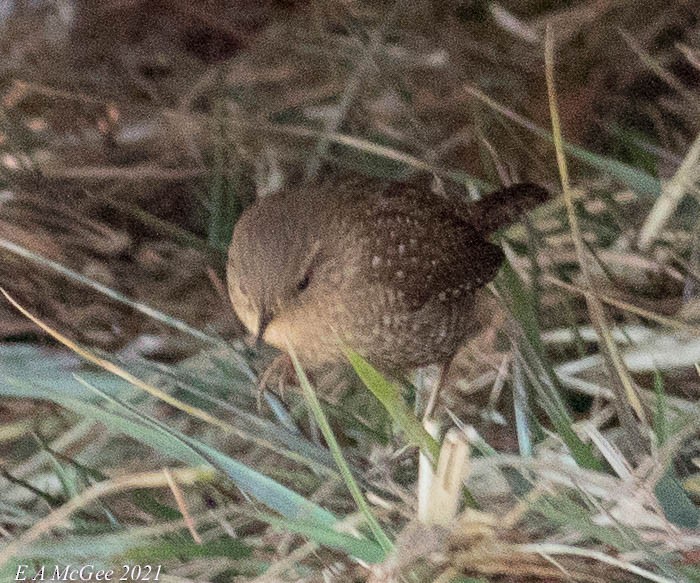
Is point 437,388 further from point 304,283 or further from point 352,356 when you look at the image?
point 352,356

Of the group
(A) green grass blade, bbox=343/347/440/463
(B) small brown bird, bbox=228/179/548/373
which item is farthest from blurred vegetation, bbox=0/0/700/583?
(B) small brown bird, bbox=228/179/548/373

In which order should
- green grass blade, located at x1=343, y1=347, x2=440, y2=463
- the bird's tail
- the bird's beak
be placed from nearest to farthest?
green grass blade, located at x1=343, y1=347, x2=440, y2=463 → the bird's beak → the bird's tail

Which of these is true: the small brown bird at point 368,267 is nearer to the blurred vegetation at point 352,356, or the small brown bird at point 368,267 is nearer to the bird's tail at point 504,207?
the bird's tail at point 504,207

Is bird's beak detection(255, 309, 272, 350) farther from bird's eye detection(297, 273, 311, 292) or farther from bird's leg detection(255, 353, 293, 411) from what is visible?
bird's leg detection(255, 353, 293, 411)

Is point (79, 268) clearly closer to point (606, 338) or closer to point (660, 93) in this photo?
point (606, 338)

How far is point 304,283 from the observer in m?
1.49

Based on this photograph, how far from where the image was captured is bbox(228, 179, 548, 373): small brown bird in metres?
1.48

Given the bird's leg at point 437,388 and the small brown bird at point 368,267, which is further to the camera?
the bird's leg at point 437,388

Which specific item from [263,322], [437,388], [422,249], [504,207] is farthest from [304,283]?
[504,207]

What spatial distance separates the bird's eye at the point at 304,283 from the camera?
1482 millimetres

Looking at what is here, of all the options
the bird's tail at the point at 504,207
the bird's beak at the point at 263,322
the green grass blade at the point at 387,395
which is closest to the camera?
the green grass blade at the point at 387,395

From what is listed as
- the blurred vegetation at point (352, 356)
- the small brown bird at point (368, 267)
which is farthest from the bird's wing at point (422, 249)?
the blurred vegetation at point (352, 356)

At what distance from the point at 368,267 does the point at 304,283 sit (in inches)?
5.6

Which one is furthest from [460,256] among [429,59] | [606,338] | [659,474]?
[429,59]
